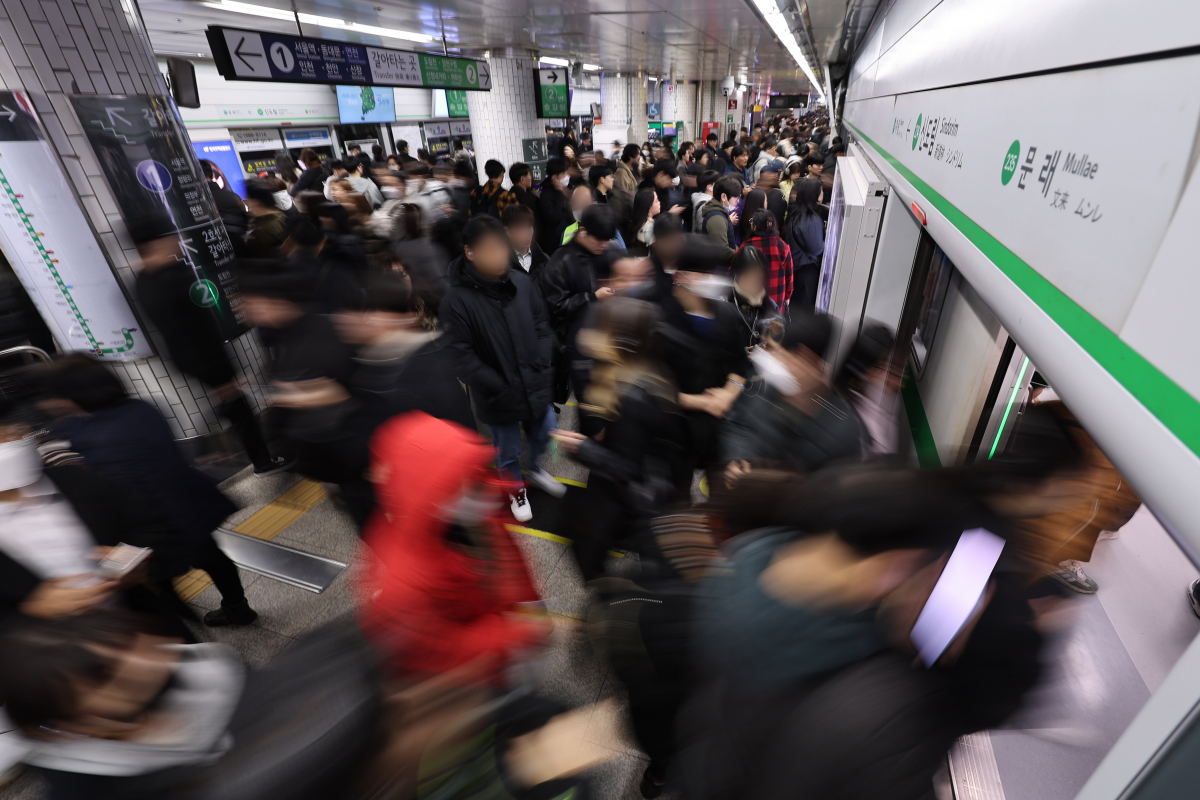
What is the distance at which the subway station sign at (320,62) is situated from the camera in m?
4.52

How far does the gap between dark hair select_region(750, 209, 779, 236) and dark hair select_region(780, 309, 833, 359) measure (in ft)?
7.35

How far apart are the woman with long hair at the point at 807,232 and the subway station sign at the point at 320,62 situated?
4.36 meters

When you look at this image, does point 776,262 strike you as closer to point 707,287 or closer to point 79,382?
point 707,287

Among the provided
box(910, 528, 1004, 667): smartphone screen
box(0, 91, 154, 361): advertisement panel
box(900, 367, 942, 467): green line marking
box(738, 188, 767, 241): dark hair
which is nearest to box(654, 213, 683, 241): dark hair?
box(738, 188, 767, 241): dark hair

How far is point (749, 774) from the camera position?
44.5 inches

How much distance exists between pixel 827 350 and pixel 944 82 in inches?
43.9

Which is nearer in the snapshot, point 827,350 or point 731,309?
point 827,350

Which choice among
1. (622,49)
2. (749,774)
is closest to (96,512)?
(749,774)

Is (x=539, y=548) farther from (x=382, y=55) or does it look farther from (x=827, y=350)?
(x=382, y=55)

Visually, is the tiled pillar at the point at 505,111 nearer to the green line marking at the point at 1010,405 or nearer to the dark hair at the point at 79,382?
the dark hair at the point at 79,382

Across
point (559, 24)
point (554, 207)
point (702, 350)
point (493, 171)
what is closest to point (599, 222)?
point (702, 350)

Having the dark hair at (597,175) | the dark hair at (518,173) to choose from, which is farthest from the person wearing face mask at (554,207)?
the dark hair at (597,175)

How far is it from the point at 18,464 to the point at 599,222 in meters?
2.77

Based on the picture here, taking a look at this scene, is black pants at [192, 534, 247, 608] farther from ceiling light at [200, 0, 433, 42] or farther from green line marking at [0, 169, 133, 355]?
ceiling light at [200, 0, 433, 42]
